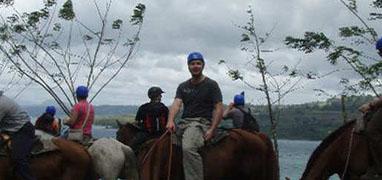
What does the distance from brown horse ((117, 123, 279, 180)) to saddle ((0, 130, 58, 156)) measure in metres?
1.50

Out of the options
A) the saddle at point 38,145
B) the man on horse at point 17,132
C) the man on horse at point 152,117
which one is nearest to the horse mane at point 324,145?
the man on horse at point 152,117

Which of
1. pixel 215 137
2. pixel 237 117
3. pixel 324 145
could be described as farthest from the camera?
pixel 237 117

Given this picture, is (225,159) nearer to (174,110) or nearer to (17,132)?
(174,110)

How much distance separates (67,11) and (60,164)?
1348 cm

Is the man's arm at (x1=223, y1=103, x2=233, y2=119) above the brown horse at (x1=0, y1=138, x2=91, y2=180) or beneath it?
above

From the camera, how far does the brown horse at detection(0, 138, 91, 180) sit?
30.0 ft

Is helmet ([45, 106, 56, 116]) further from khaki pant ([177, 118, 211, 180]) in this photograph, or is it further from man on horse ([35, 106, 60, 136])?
khaki pant ([177, 118, 211, 180])

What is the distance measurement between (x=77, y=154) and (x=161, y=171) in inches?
55.3

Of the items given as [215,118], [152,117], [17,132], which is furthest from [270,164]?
[17,132]

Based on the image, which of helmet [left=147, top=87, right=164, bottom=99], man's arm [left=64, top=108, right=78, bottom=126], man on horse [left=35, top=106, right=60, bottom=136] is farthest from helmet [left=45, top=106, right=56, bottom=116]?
man's arm [left=64, top=108, right=78, bottom=126]

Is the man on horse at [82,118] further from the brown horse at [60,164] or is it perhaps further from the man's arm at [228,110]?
the man's arm at [228,110]

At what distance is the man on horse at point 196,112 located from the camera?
9.68 m

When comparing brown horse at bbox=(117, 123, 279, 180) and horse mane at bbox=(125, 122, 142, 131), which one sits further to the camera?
horse mane at bbox=(125, 122, 142, 131)

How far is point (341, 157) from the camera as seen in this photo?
939cm
